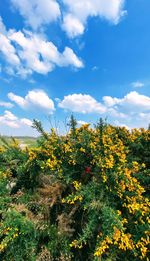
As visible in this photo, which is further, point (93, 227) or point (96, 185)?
point (96, 185)

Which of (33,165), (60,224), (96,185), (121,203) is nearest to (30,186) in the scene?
(33,165)

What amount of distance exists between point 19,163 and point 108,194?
222cm

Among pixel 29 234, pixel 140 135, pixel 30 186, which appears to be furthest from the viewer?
pixel 140 135

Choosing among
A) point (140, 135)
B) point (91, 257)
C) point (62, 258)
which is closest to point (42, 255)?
point (62, 258)

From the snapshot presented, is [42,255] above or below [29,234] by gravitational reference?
below

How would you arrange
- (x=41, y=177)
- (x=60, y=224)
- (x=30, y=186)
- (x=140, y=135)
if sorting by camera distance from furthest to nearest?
(x=140, y=135) → (x=30, y=186) → (x=41, y=177) → (x=60, y=224)

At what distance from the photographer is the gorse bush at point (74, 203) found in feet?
13.2

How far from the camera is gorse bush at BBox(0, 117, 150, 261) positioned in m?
4.02

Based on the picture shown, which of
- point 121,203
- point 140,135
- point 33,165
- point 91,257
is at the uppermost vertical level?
point 140,135

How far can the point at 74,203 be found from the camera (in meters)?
4.54

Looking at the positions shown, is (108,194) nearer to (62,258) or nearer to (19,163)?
(62,258)

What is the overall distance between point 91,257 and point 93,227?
0.61 m

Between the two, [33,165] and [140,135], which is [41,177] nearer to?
[33,165]

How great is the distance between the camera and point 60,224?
4.36 meters
